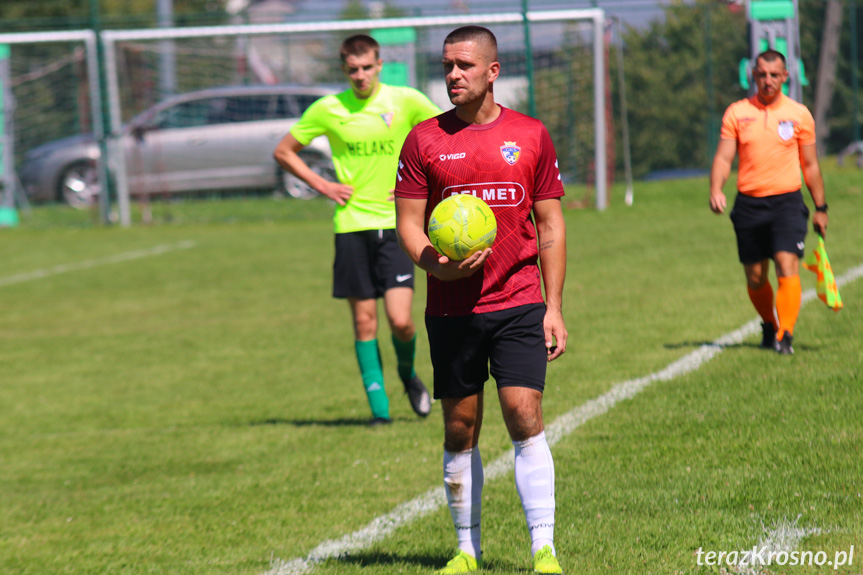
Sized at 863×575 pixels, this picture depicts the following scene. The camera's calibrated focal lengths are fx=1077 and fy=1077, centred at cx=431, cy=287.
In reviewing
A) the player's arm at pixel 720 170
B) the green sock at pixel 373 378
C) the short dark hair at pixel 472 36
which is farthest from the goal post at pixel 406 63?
the short dark hair at pixel 472 36

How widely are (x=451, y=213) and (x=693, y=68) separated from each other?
17678 millimetres

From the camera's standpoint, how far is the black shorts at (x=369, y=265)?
7156 mm

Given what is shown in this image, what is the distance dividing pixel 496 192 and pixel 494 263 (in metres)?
0.27

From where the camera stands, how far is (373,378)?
7285mm

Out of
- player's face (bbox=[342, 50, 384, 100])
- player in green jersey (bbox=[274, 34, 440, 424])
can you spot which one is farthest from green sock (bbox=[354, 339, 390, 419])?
player's face (bbox=[342, 50, 384, 100])

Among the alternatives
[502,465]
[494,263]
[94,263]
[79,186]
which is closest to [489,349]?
[494,263]

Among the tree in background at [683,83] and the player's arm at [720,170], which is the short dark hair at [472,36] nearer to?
the player's arm at [720,170]

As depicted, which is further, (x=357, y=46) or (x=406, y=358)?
(x=406, y=358)

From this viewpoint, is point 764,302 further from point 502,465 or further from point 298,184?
point 298,184

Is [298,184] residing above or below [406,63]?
below

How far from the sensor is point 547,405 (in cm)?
703

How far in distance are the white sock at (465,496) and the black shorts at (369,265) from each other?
9.74ft

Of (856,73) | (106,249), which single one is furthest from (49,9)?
(856,73)

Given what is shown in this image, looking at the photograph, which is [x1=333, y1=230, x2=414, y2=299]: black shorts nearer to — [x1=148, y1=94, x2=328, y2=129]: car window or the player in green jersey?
the player in green jersey
